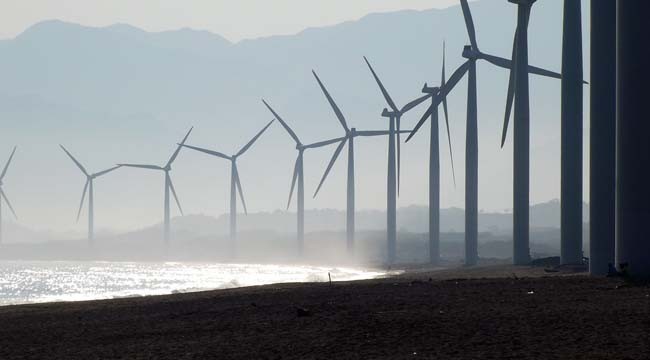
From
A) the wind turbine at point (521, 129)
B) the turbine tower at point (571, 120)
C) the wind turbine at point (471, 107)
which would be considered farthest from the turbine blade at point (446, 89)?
the turbine tower at point (571, 120)

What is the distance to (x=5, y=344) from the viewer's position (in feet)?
77.5

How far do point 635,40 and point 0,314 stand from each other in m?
18.5

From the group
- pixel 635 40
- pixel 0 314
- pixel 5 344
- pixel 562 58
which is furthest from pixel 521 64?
pixel 5 344

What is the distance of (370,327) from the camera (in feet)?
71.3

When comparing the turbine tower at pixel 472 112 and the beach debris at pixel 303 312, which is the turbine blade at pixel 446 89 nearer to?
the turbine tower at pixel 472 112

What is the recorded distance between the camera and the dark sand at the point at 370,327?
18922mm

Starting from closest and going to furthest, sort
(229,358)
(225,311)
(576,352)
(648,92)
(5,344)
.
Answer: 1. (576,352)
2. (229,358)
3. (5,344)
4. (225,311)
5. (648,92)

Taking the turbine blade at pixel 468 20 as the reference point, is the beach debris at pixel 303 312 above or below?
below

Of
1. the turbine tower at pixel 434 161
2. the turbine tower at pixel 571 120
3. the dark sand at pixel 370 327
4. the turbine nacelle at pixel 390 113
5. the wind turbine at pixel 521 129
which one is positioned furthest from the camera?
the turbine nacelle at pixel 390 113

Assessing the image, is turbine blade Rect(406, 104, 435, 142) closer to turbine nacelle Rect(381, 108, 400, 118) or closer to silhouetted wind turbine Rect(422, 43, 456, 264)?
silhouetted wind turbine Rect(422, 43, 456, 264)

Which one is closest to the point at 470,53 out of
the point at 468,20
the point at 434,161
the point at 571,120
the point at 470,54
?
the point at 470,54

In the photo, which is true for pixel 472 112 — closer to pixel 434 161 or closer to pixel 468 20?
pixel 468 20

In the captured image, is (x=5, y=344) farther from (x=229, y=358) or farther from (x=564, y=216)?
(x=564, y=216)

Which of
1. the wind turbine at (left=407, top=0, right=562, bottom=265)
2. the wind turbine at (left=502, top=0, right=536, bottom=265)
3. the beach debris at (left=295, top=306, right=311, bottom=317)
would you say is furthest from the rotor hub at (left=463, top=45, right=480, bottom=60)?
the beach debris at (left=295, top=306, right=311, bottom=317)
